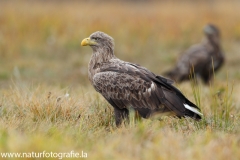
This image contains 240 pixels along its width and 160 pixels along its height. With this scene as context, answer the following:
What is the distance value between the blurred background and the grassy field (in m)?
0.03

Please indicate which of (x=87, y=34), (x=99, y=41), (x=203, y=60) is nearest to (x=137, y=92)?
(x=99, y=41)

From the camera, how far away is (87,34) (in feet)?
43.4

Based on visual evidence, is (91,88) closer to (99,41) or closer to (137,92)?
(99,41)

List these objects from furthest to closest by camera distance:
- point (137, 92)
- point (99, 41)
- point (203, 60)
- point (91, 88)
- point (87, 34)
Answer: point (87, 34), point (203, 60), point (91, 88), point (99, 41), point (137, 92)

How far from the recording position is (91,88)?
7.72m

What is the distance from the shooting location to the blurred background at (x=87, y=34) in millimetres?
11609

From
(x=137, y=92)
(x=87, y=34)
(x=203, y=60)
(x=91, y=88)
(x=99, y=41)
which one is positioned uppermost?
(x=87, y=34)

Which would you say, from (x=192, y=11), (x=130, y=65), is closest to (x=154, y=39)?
(x=192, y=11)

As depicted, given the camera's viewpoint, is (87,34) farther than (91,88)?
Yes

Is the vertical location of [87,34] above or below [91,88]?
above

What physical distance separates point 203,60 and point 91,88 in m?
3.37

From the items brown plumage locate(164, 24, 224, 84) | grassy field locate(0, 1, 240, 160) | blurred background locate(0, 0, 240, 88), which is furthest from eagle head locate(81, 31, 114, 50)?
brown plumage locate(164, 24, 224, 84)

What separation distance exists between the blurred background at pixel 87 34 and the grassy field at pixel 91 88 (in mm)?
26

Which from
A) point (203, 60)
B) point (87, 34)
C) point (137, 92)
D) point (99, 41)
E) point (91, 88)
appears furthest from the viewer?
point (87, 34)
